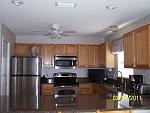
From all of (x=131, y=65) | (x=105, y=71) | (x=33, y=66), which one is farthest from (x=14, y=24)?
(x=105, y=71)

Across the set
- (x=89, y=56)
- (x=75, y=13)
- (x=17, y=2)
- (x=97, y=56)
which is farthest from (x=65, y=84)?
(x=17, y=2)

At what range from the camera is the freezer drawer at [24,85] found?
5742mm

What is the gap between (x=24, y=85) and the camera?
5.76 m

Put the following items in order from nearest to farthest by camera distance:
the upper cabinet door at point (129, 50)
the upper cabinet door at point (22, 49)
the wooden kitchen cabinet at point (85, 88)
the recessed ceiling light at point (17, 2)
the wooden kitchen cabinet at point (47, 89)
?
the recessed ceiling light at point (17, 2) → the upper cabinet door at point (129, 50) → the wooden kitchen cabinet at point (47, 89) → the wooden kitchen cabinet at point (85, 88) → the upper cabinet door at point (22, 49)

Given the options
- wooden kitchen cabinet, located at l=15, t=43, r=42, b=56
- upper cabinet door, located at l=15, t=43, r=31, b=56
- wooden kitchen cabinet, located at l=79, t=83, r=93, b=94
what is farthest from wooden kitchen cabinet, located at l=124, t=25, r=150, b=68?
upper cabinet door, located at l=15, t=43, r=31, b=56

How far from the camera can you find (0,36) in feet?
15.4

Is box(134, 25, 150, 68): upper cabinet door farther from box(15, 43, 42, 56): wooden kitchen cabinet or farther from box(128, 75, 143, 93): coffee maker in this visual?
box(15, 43, 42, 56): wooden kitchen cabinet

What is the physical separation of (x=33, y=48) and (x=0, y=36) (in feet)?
5.78

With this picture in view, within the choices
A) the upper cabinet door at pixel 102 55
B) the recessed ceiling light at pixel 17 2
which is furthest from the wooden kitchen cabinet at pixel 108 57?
the recessed ceiling light at pixel 17 2

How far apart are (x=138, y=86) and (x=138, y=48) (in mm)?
712

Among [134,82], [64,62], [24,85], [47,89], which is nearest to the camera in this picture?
[134,82]

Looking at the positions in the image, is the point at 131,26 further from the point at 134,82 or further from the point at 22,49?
the point at 22,49

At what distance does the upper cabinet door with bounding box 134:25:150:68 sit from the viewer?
3.56 metres

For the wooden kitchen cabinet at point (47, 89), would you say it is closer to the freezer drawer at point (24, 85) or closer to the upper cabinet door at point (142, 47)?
the freezer drawer at point (24, 85)
